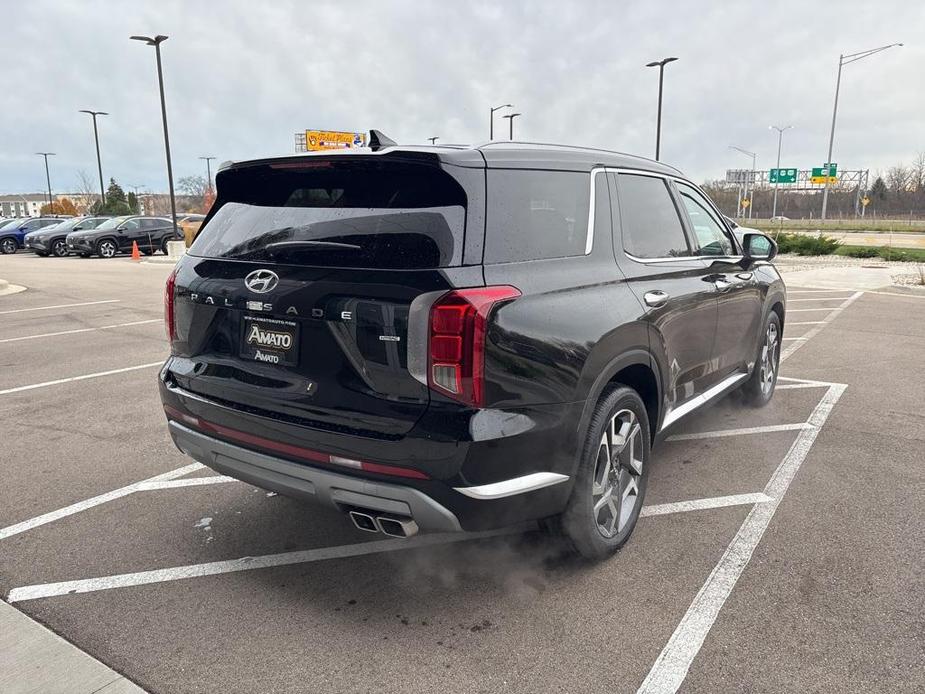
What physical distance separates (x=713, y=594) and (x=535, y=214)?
1.79 m

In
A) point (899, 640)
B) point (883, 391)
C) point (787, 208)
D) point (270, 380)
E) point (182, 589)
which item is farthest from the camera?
point (787, 208)

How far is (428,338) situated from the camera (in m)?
2.53

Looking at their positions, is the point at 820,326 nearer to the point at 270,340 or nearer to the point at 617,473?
the point at 617,473

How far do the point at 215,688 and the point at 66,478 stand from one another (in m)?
2.50

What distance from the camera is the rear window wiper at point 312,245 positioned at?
9.02 ft

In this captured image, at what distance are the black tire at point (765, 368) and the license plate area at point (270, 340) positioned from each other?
3.86 metres

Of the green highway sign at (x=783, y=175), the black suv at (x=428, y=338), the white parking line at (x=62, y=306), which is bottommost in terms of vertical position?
the white parking line at (x=62, y=306)

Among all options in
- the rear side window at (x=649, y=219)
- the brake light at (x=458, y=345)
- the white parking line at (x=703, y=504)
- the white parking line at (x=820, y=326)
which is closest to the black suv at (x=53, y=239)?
the white parking line at (x=820, y=326)

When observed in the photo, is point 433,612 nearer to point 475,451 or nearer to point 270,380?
point 475,451

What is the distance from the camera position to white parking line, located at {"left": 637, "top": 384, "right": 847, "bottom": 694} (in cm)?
254

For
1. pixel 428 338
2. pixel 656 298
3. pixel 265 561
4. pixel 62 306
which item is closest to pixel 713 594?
pixel 656 298

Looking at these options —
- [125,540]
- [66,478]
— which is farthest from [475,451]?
[66,478]

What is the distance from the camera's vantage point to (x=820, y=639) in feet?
8.92

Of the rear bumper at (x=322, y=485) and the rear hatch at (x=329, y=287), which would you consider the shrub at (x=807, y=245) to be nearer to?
the rear hatch at (x=329, y=287)
